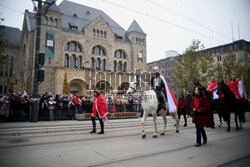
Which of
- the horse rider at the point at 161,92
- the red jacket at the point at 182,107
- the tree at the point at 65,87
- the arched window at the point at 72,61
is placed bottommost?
the red jacket at the point at 182,107

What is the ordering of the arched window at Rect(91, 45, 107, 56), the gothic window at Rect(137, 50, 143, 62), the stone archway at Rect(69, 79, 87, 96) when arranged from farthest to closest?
the gothic window at Rect(137, 50, 143, 62), the arched window at Rect(91, 45, 107, 56), the stone archway at Rect(69, 79, 87, 96)

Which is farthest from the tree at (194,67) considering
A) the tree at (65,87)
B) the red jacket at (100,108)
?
the red jacket at (100,108)

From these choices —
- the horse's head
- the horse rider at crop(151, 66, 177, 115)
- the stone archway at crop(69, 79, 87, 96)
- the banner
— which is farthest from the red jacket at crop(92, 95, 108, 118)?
the banner

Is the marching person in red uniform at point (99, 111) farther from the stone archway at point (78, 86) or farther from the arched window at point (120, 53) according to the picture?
the arched window at point (120, 53)

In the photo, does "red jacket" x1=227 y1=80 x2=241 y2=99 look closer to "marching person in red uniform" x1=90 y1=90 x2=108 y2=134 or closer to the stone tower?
"marching person in red uniform" x1=90 y1=90 x2=108 y2=134

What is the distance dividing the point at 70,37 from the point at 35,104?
89.0ft

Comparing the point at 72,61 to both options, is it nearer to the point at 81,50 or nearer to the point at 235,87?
the point at 81,50

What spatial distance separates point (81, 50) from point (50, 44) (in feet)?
21.7

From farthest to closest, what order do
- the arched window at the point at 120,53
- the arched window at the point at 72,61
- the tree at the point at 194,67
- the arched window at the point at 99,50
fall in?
1. the arched window at the point at 120,53
2. the arched window at the point at 99,50
3. the arched window at the point at 72,61
4. the tree at the point at 194,67

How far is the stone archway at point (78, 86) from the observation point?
108ft

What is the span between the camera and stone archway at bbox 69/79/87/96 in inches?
1297

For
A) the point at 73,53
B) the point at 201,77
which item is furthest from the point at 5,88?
the point at 201,77

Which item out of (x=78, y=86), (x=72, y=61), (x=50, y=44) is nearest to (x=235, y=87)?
(x=78, y=86)

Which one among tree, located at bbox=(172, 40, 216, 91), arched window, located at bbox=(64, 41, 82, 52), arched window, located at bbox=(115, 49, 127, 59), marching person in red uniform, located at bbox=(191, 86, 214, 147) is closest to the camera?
marching person in red uniform, located at bbox=(191, 86, 214, 147)
